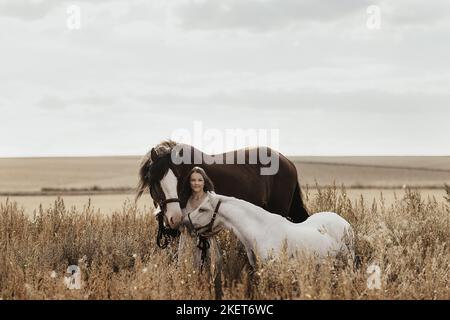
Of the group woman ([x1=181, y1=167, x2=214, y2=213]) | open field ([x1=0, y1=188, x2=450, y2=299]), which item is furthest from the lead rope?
woman ([x1=181, y1=167, x2=214, y2=213])

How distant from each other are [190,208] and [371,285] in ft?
7.00

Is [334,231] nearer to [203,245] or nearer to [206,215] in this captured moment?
[203,245]

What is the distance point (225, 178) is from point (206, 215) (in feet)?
5.99

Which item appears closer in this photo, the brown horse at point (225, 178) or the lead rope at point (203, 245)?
the lead rope at point (203, 245)

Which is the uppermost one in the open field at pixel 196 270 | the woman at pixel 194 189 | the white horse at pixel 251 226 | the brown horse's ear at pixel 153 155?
the brown horse's ear at pixel 153 155

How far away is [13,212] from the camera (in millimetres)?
12055

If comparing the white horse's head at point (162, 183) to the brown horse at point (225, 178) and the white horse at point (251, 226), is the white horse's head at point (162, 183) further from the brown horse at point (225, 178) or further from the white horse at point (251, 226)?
the white horse at point (251, 226)

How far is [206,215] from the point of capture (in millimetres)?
6266

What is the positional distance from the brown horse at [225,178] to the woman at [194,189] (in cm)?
7

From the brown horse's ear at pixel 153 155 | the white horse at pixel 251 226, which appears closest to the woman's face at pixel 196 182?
the white horse at pixel 251 226

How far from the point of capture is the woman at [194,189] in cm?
647

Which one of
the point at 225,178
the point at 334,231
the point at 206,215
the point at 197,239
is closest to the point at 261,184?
the point at 225,178

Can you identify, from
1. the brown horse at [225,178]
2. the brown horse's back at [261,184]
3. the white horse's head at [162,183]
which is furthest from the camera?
the brown horse's back at [261,184]
